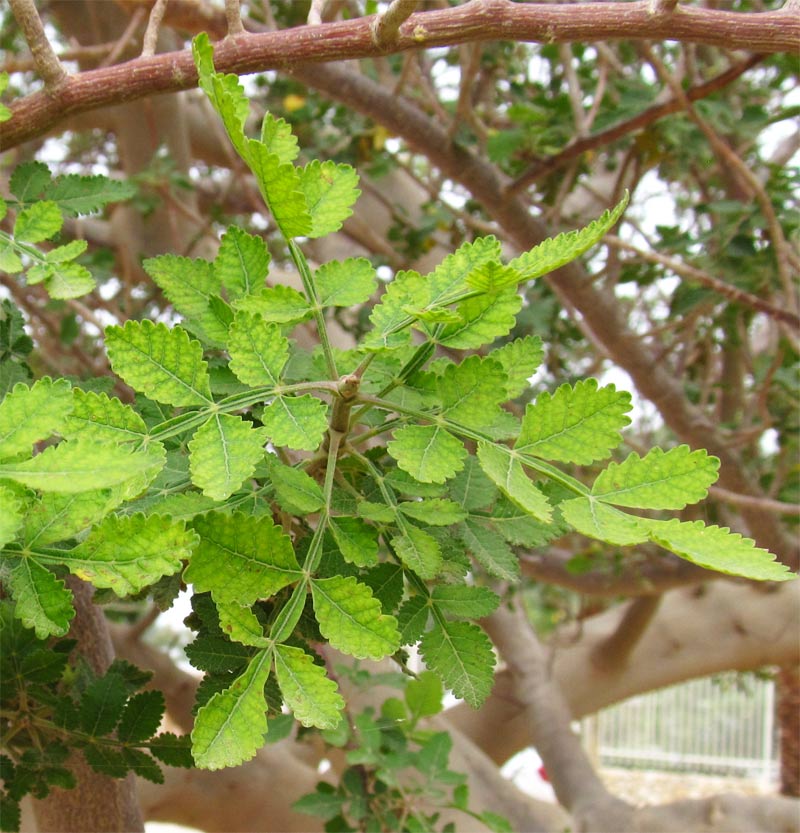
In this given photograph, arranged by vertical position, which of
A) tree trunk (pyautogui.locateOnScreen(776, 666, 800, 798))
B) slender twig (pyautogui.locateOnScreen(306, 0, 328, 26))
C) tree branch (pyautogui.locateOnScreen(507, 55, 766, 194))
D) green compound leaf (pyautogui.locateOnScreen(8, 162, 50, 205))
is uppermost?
slender twig (pyautogui.locateOnScreen(306, 0, 328, 26))

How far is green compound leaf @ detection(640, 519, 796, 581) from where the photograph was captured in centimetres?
40

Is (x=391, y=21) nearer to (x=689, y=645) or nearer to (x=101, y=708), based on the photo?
(x=101, y=708)

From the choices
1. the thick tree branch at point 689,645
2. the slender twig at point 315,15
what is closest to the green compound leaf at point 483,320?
the slender twig at point 315,15

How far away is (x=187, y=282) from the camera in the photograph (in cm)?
57

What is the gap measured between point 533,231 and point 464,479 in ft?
3.25

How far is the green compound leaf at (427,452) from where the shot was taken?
48 centimetres

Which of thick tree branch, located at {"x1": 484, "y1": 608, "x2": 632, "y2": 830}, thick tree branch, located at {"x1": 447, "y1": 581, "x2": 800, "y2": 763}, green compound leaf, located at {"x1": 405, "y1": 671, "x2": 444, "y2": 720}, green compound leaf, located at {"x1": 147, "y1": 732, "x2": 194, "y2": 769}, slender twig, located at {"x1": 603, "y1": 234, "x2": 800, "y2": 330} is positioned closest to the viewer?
green compound leaf, located at {"x1": 147, "y1": 732, "x2": 194, "y2": 769}

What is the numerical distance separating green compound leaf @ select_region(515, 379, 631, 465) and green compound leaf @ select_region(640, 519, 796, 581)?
56mm

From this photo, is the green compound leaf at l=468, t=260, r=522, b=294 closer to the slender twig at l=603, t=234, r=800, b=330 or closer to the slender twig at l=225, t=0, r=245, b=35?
the slender twig at l=225, t=0, r=245, b=35

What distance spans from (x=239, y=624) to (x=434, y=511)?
0.13 metres

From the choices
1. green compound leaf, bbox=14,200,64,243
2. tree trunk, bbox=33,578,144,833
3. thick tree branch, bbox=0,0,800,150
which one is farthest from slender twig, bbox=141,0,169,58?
tree trunk, bbox=33,578,144,833

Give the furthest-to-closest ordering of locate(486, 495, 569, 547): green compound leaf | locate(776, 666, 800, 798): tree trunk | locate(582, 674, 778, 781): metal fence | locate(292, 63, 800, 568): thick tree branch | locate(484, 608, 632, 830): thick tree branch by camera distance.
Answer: locate(582, 674, 778, 781): metal fence < locate(776, 666, 800, 798): tree trunk < locate(484, 608, 632, 830): thick tree branch < locate(292, 63, 800, 568): thick tree branch < locate(486, 495, 569, 547): green compound leaf

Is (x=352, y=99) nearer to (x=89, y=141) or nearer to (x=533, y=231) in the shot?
(x=533, y=231)

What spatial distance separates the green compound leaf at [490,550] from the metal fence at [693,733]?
6.13 metres
